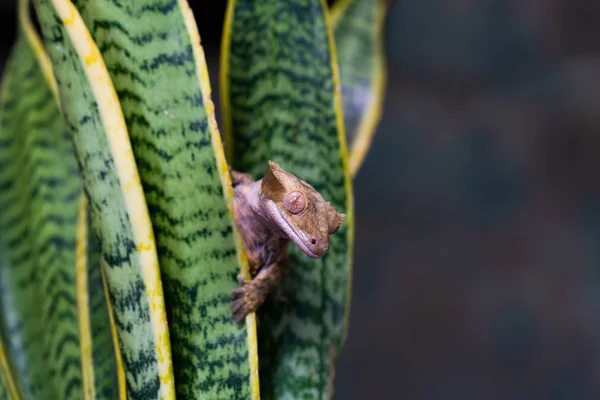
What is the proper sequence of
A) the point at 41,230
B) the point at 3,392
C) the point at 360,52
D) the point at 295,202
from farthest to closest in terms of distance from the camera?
the point at 360,52, the point at 41,230, the point at 3,392, the point at 295,202

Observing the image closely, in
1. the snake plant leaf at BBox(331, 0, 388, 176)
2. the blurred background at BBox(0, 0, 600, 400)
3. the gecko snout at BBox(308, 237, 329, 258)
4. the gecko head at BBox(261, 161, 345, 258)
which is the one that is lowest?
the blurred background at BBox(0, 0, 600, 400)

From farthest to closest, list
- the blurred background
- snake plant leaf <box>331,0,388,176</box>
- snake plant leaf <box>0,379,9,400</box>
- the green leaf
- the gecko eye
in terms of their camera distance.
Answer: the blurred background → snake plant leaf <box>331,0,388,176</box> → the green leaf → snake plant leaf <box>0,379,9,400</box> → the gecko eye

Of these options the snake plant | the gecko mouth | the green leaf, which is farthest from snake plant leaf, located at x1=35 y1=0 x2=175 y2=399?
the green leaf

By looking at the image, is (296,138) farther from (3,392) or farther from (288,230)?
(3,392)

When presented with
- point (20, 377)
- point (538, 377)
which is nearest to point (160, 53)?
point (20, 377)

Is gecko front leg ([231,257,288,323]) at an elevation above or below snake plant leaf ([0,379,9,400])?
above

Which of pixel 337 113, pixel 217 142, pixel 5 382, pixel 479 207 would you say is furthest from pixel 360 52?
pixel 479 207

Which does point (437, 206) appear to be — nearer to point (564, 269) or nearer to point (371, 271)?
point (371, 271)

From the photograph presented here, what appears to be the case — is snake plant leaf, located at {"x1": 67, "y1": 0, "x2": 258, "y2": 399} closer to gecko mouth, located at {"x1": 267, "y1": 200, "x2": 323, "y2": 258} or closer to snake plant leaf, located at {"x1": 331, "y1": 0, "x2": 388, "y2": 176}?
gecko mouth, located at {"x1": 267, "y1": 200, "x2": 323, "y2": 258}
